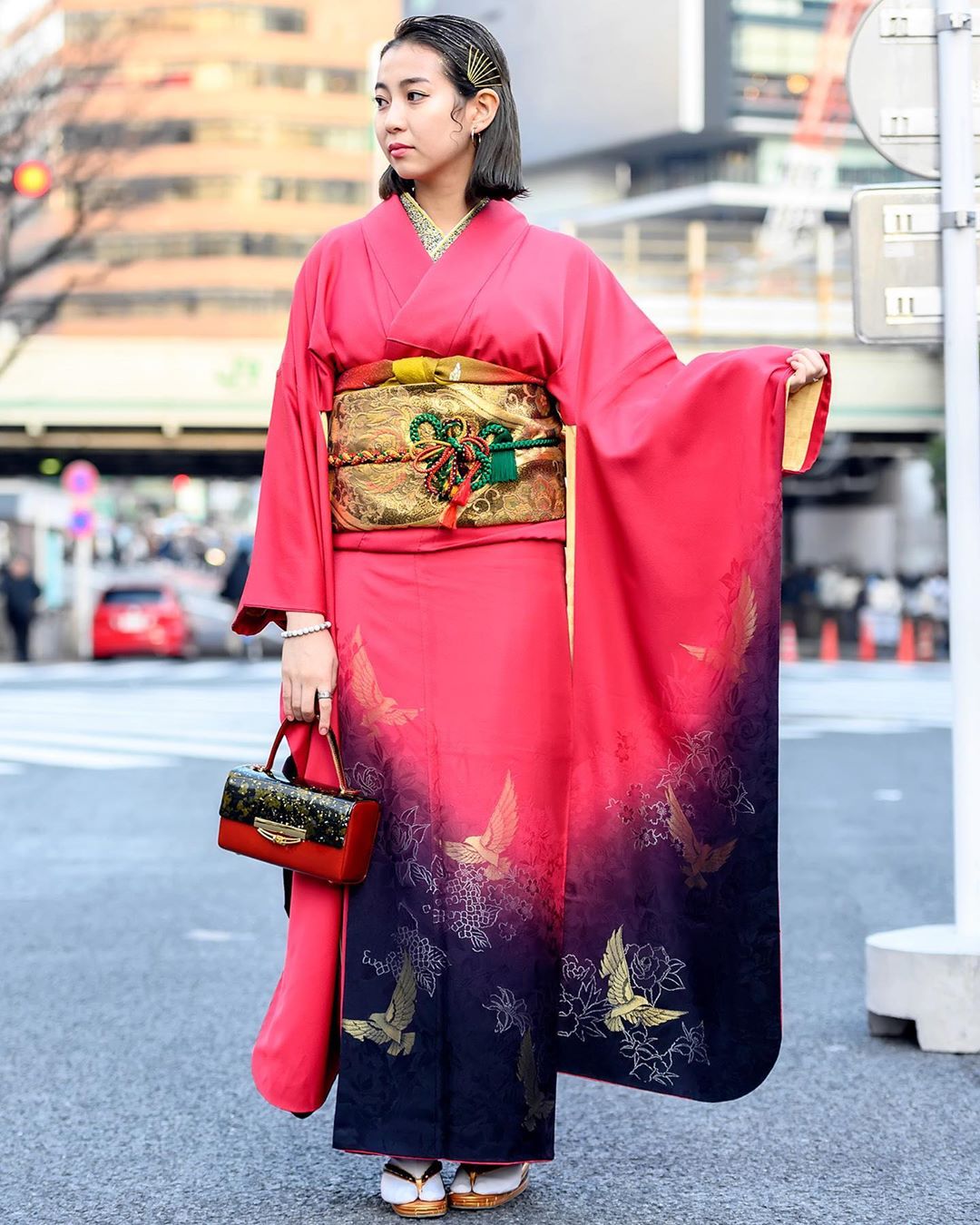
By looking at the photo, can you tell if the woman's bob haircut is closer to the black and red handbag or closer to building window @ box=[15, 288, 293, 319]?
the black and red handbag

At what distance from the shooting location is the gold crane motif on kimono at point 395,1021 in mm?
2723

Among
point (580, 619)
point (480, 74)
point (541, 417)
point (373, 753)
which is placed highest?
point (480, 74)

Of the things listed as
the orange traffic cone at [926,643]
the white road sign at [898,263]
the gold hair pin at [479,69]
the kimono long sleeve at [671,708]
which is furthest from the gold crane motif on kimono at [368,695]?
the orange traffic cone at [926,643]

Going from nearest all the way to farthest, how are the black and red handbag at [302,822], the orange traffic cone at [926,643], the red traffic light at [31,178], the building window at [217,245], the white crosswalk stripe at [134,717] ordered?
the black and red handbag at [302,822] → the white crosswalk stripe at [134,717] → the red traffic light at [31,178] → the orange traffic cone at [926,643] → the building window at [217,245]

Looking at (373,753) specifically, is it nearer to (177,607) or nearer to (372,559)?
(372,559)

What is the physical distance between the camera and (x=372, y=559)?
281 centimetres

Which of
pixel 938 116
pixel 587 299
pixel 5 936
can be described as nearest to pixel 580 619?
pixel 587 299

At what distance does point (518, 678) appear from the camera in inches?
108

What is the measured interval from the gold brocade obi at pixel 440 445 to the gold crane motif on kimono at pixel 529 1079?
0.82m

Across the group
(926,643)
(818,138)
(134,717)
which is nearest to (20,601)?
(134,717)

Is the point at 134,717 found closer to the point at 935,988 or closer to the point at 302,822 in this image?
the point at 935,988

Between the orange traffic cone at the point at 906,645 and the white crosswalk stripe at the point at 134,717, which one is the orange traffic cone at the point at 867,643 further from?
the white crosswalk stripe at the point at 134,717

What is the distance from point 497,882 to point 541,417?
75 centimetres

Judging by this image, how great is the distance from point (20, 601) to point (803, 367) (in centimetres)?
2038
